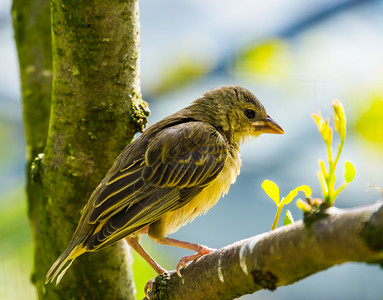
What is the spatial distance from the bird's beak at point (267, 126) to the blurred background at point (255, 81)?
37.3 inches

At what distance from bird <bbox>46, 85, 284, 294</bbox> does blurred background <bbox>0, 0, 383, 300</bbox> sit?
125 centimetres

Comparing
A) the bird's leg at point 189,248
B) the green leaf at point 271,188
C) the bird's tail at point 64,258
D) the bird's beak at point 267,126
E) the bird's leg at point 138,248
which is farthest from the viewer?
the bird's beak at point 267,126

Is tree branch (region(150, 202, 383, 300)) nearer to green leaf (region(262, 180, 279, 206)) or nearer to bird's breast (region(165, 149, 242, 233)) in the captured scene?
green leaf (region(262, 180, 279, 206))

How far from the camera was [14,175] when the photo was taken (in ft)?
21.6

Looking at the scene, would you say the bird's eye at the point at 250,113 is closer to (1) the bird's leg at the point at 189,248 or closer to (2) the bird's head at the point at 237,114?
(2) the bird's head at the point at 237,114

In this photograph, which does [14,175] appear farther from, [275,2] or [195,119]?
[275,2]

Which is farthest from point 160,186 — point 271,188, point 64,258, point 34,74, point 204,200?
point 34,74

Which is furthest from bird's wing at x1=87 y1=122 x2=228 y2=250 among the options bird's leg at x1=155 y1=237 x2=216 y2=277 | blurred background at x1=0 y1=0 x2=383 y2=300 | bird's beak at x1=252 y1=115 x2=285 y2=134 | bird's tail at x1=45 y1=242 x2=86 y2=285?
blurred background at x1=0 y1=0 x2=383 y2=300

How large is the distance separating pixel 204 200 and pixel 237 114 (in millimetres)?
866

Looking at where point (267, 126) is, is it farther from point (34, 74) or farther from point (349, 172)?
point (349, 172)

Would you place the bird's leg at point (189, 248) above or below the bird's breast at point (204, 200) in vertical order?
below

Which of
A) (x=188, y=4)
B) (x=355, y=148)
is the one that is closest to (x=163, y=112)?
(x=188, y=4)

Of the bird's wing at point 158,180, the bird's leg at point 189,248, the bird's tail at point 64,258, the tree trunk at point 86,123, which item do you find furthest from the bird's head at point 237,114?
the bird's tail at point 64,258

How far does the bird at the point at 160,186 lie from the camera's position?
3.14 m
